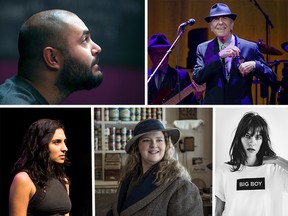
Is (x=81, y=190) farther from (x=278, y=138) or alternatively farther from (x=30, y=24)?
(x=278, y=138)

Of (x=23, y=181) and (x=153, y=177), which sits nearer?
(x=23, y=181)

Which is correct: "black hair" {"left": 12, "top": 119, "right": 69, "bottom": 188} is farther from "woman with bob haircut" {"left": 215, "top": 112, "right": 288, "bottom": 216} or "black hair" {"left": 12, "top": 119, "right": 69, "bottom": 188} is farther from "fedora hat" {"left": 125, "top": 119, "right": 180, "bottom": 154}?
"woman with bob haircut" {"left": 215, "top": 112, "right": 288, "bottom": 216}

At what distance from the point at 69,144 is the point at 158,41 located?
2.49 ft

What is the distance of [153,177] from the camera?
2.81 metres

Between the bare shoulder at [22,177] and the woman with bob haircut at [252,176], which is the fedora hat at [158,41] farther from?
the bare shoulder at [22,177]

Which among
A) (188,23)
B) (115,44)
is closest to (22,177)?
(115,44)

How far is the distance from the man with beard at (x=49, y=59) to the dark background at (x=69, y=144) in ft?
0.24

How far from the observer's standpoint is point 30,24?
8.77 ft

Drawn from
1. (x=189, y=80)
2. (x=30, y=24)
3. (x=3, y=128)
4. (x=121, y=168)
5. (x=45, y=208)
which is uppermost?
(x=30, y=24)

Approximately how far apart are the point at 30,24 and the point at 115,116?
0.68m

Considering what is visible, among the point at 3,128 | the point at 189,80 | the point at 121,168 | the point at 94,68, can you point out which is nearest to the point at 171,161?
the point at 121,168

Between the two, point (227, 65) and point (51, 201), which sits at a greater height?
point (227, 65)

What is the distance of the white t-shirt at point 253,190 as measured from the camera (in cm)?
296

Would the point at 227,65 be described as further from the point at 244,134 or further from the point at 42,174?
the point at 42,174
